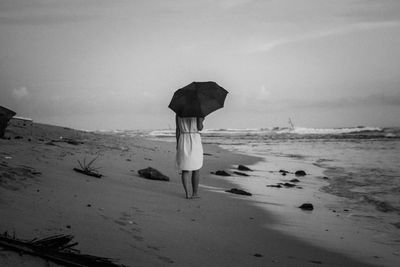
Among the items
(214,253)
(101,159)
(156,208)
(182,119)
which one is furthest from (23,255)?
(101,159)

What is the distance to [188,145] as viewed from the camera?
21.0 feet

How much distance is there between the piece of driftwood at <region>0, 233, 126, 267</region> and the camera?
6.79ft

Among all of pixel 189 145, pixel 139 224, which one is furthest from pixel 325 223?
pixel 139 224

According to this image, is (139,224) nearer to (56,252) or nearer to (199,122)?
(56,252)

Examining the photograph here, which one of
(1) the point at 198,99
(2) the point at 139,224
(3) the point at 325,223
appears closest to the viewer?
(2) the point at 139,224

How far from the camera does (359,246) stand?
4066 mm

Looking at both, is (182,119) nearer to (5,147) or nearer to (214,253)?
(214,253)

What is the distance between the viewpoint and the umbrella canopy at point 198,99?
6.09 m

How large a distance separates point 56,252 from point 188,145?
4.29 metres

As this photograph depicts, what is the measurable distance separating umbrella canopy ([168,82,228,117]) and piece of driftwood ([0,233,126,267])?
12.8 feet

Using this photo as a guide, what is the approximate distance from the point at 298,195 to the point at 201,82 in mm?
3480

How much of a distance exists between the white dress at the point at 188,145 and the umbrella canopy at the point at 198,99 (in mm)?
261

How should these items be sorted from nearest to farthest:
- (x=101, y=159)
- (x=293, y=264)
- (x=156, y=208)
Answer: (x=293, y=264), (x=156, y=208), (x=101, y=159)

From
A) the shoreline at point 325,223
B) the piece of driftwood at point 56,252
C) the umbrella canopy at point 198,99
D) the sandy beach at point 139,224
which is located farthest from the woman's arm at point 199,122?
the piece of driftwood at point 56,252
